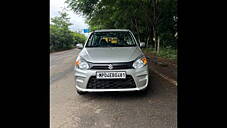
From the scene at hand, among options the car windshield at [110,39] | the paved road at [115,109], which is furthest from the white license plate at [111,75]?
the car windshield at [110,39]

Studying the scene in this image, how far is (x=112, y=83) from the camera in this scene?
348 cm

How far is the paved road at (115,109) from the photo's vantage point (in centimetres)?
272

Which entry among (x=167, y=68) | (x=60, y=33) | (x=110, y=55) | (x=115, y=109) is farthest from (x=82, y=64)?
(x=60, y=33)

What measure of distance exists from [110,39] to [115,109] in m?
2.31

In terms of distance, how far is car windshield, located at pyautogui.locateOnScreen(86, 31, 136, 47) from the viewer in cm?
469

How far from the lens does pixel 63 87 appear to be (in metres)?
4.98

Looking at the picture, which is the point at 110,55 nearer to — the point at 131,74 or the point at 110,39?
the point at 131,74

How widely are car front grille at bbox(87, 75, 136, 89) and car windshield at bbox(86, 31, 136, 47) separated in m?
1.35

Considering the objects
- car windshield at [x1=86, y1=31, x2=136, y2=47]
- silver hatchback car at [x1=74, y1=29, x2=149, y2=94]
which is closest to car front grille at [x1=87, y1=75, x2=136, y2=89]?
silver hatchback car at [x1=74, y1=29, x2=149, y2=94]

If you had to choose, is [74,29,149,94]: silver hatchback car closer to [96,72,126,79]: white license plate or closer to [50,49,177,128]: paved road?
[96,72,126,79]: white license plate

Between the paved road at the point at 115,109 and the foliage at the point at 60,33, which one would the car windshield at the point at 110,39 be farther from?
the foliage at the point at 60,33

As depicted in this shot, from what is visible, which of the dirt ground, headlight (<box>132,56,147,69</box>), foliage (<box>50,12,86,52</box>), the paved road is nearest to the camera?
the paved road

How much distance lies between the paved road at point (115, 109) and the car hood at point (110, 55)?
879 millimetres
